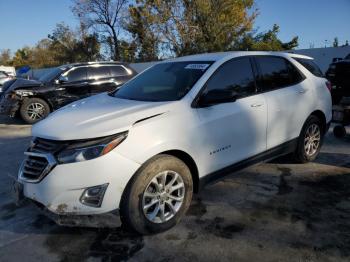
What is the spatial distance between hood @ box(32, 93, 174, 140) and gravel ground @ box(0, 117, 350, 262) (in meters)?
0.84

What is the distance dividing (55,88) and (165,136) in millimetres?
7935

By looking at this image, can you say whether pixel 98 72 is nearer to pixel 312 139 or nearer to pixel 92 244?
pixel 312 139

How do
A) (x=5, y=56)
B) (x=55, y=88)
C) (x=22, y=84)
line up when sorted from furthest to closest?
(x=5, y=56) < (x=55, y=88) < (x=22, y=84)

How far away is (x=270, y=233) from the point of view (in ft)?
10.7

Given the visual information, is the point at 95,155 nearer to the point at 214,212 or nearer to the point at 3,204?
the point at 214,212

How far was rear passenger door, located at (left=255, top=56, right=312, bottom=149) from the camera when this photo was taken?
433 centimetres

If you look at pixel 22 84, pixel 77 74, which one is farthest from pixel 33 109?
pixel 77 74

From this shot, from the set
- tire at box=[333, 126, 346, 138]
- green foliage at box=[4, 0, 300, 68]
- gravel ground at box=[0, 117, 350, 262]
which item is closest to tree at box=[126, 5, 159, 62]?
green foliage at box=[4, 0, 300, 68]

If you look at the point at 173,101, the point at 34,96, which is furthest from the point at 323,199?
the point at 34,96

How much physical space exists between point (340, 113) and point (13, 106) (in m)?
8.51

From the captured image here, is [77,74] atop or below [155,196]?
atop

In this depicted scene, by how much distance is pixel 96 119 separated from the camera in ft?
10.7

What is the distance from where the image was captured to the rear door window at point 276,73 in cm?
438

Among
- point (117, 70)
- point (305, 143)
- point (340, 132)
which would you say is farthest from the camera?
point (117, 70)
